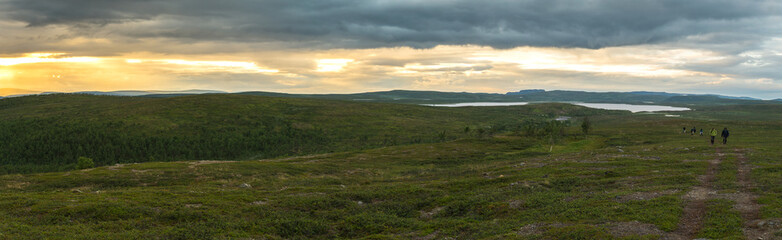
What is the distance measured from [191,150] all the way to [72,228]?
113 meters

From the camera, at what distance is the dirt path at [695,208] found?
24.5 metres

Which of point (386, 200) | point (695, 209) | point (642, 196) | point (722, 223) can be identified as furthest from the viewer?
point (386, 200)

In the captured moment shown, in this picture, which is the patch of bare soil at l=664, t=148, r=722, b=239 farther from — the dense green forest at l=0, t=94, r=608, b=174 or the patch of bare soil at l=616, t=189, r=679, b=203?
the dense green forest at l=0, t=94, r=608, b=174

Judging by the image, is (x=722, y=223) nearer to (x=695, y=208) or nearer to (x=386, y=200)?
(x=695, y=208)

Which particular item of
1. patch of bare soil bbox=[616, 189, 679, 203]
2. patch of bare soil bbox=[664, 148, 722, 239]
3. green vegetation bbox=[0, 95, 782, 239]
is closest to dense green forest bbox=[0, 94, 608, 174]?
green vegetation bbox=[0, 95, 782, 239]

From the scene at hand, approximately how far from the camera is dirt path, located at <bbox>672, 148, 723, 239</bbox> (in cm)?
2452

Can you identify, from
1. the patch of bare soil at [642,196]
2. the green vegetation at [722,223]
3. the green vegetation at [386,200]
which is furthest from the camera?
the patch of bare soil at [642,196]

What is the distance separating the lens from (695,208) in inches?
1153

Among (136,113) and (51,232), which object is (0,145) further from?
(51,232)

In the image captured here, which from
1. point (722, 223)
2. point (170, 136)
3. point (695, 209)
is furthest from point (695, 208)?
A: point (170, 136)

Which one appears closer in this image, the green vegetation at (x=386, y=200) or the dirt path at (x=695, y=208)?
the dirt path at (x=695, y=208)

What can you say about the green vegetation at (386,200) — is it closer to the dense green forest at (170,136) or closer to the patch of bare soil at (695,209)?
the patch of bare soil at (695,209)

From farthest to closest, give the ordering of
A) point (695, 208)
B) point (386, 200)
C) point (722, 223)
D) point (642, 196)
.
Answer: point (386, 200)
point (642, 196)
point (695, 208)
point (722, 223)

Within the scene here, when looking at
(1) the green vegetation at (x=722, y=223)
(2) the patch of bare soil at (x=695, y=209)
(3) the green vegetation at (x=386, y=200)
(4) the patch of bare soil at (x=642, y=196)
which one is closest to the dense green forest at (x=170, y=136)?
(3) the green vegetation at (x=386, y=200)
